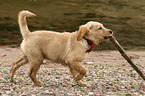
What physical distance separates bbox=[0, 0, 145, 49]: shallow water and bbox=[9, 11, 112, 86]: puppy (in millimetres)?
8137

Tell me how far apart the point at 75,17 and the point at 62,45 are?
878 cm

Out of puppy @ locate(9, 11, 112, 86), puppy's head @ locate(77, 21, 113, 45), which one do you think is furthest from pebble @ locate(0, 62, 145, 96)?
puppy's head @ locate(77, 21, 113, 45)

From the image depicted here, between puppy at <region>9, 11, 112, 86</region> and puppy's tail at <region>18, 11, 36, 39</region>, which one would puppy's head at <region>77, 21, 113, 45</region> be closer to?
puppy at <region>9, 11, 112, 86</region>

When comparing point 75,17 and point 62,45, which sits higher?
point 75,17

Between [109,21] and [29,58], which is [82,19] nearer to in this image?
[109,21]

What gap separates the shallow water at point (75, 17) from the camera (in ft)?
45.3

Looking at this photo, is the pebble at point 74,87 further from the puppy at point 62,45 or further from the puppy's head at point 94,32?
the puppy's head at point 94,32

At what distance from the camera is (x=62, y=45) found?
18.2ft

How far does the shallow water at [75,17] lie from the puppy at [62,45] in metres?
8.14

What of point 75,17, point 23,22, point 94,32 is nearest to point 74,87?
point 94,32

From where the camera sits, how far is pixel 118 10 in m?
14.6

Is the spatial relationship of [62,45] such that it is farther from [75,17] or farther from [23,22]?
[75,17]

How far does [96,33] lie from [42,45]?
153 cm

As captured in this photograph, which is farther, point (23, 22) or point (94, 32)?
point (23, 22)
